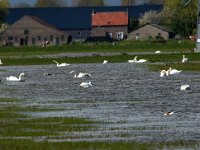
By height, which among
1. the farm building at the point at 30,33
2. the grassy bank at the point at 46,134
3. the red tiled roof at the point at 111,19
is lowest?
the farm building at the point at 30,33

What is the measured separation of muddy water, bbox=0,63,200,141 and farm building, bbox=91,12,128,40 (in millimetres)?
119975

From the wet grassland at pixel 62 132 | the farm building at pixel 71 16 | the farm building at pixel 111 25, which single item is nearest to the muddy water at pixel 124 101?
A: the wet grassland at pixel 62 132

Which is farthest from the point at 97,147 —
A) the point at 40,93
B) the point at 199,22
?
the point at 199,22

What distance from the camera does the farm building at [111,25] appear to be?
169m

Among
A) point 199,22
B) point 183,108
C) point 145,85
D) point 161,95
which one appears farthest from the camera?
point 199,22

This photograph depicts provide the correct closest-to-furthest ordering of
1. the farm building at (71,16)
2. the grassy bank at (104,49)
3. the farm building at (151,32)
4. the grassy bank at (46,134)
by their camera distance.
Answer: the grassy bank at (46,134) < the grassy bank at (104,49) < the farm building at (151,32) < the farm building at (71,16)

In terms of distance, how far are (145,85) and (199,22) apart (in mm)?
38702

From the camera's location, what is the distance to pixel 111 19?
172375mm

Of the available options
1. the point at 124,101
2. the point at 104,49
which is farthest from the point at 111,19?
the point at 124,101

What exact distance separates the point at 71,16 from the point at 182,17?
2111 inches

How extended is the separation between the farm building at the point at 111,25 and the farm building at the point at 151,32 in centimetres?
1259

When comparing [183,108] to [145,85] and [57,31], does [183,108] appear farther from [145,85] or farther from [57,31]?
[57,31]

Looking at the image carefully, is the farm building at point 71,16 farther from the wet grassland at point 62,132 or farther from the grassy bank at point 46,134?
the grassy bank at point 46,134

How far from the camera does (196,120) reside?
76.4ft
